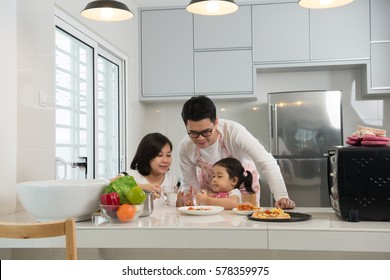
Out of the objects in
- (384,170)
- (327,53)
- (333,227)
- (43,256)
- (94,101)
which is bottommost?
(43,256)

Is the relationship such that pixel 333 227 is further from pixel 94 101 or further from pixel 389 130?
pixel 389 130

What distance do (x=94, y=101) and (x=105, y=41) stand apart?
517 mm

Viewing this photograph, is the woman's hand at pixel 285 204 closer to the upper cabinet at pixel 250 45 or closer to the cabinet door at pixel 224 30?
the upper cabinet at pixel 250 45

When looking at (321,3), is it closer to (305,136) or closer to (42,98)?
(42,98)

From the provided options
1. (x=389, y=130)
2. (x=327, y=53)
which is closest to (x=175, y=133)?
(x=327, y=53)

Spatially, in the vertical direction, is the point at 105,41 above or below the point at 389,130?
above

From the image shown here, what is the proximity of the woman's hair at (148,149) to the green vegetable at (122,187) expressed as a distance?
2.54 ft

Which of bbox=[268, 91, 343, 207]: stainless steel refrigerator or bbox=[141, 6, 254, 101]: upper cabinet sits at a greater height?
bbox=[141, 6, 254, 101]: upper cabinet

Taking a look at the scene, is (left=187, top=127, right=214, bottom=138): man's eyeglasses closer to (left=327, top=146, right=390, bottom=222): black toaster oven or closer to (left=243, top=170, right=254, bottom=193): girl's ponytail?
(left=243, top=170, right=254, bottom=193): girl's ponytail

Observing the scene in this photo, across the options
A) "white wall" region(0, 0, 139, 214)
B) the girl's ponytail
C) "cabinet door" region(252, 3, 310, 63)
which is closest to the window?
"white wall" region(0, 0, 139, 214)

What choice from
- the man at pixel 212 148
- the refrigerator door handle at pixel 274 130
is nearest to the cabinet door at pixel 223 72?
the refrigerator door handle at pixel 274 130

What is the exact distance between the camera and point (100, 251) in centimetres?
171

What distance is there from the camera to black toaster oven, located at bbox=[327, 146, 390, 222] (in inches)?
Answer: 62.2

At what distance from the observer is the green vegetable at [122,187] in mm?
1656
